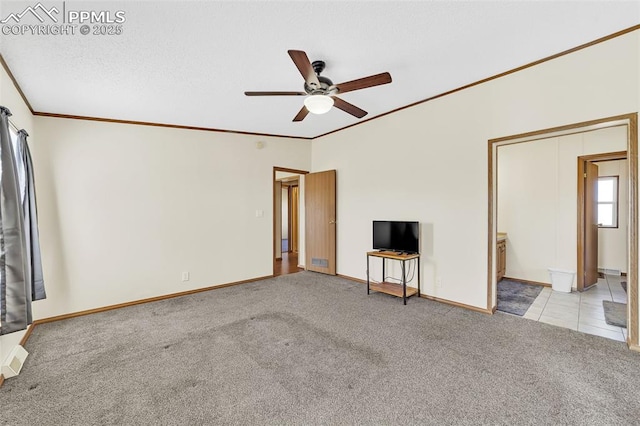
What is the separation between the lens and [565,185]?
14.4 feet

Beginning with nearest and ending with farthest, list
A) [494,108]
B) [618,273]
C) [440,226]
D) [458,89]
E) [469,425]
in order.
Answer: [469,425], [494,108], [458,89], [440,226], [618,273]

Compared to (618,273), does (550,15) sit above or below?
above

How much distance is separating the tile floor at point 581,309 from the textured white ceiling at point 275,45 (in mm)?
2850

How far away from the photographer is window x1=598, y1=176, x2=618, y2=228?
17.3ft

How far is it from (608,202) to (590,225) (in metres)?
1.69

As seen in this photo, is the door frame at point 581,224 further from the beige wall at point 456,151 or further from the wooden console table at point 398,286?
the wooden console table at point 398,286

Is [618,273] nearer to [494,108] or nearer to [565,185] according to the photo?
[565,185]

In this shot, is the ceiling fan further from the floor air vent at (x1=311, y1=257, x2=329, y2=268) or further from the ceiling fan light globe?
the floor air vent at (x1=311, y1=257, x2=329, y2=268)

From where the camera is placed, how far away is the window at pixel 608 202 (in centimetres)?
526

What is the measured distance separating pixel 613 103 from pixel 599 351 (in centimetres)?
223

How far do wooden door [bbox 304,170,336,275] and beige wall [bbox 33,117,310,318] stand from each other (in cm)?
87

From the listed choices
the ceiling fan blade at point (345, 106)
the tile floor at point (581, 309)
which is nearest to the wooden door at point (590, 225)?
the tile floor at point (581, 309)

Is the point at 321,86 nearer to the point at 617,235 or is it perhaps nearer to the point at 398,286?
the point at 398,286

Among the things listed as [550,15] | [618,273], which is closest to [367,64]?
[550,15]
